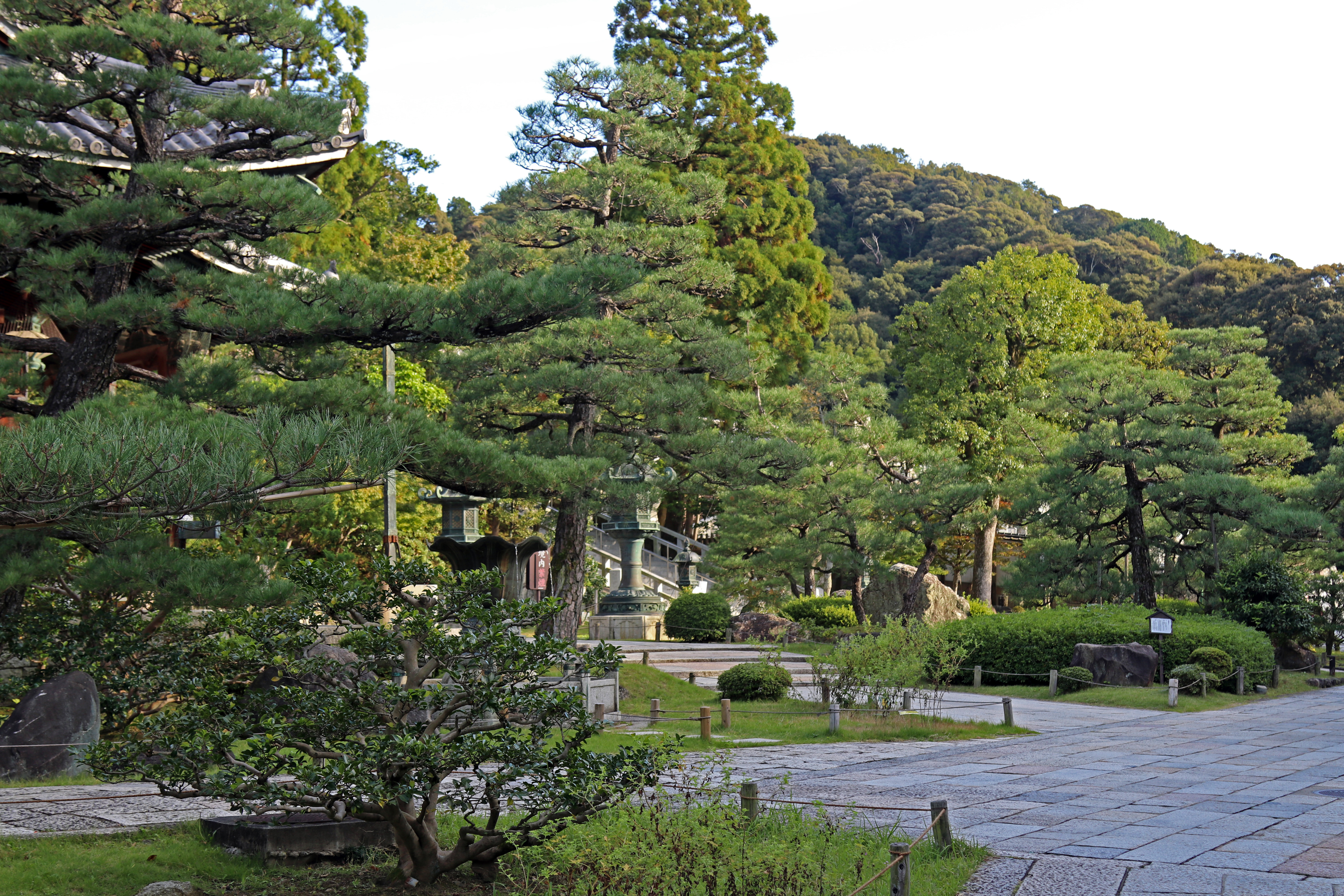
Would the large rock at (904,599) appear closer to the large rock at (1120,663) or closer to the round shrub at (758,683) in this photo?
the large rock at (1120,663)

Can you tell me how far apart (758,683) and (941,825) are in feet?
34.1

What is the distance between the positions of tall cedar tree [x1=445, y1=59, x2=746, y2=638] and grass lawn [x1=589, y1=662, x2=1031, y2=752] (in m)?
1.95

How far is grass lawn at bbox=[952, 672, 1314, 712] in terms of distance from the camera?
18188 mm

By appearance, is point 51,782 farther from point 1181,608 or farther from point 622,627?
point 1181,608

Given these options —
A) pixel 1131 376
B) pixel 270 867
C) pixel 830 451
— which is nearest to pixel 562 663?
pixel 270 867

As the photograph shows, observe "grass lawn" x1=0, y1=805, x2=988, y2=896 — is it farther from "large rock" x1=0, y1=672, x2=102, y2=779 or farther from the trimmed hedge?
the trimmed hedge

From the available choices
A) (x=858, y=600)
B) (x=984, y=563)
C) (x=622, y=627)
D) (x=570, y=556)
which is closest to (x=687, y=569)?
(x=622, y=627)

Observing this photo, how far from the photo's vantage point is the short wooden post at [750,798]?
6.96m

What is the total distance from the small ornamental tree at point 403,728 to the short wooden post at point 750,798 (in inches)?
37.5

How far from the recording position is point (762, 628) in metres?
28.8

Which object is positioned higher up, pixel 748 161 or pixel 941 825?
pixel 748 161

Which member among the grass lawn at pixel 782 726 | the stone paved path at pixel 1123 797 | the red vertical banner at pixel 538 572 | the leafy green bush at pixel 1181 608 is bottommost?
the grass lawn at pixel 782 726

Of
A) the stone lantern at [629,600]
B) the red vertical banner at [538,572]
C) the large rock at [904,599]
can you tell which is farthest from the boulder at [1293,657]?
the red vertical banner at [538,572]

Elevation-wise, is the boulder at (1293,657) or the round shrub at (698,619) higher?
the round shrub at (698,619)
